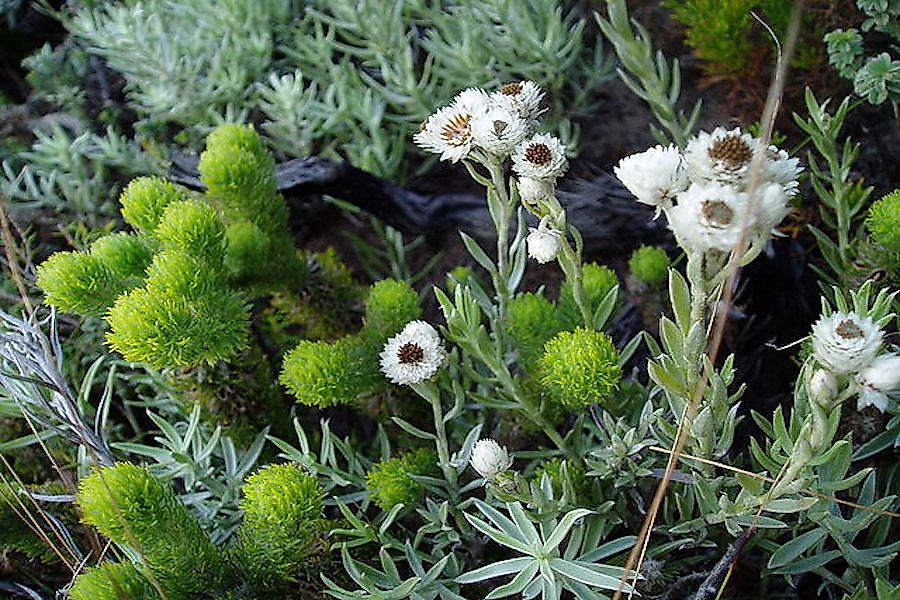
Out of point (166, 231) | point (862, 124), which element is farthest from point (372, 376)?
point (862, 124)

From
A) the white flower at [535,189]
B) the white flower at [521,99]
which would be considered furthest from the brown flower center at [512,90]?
the white flower at [535,189]

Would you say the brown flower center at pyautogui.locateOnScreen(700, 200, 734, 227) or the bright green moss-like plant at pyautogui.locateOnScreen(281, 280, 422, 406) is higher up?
the brown flower center at pyautogui.locateOnScreen(700, 200, 734, 227)

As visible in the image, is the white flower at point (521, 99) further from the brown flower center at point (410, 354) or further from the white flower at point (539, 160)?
the brown flower center at point (410, 354)

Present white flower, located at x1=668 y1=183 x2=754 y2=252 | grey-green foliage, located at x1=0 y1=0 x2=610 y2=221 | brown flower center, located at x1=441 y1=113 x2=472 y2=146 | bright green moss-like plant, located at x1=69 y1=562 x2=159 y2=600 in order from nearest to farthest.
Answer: white flower, located at x1=668 y1=183 x2=754 y2=252 < bright green moss-like plant, located at x1=69 y1=562 x2=159 y2=600 < brown flower center, located at x1=441 y1=113 x2=472 y2=146 < grey-green foliage, located at x1=0 y1=0 x2=610 y2=221

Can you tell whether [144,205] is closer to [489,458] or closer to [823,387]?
[489,458]

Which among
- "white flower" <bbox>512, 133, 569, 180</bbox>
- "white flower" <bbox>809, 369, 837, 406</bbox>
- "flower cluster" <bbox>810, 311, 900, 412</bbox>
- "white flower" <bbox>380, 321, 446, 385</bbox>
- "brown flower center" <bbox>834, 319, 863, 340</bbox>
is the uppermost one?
"white flower" <bbox>512, 133, 569, 180</bbox>

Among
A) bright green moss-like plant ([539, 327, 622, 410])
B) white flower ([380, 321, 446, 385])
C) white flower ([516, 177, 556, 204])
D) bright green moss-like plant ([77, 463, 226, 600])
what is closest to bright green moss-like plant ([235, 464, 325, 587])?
bright green moss-like plant ([77, 463, 226, 600])

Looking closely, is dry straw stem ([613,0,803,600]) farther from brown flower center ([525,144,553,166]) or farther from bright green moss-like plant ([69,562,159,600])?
bright green moss-like plant ([69,562,159,600])
